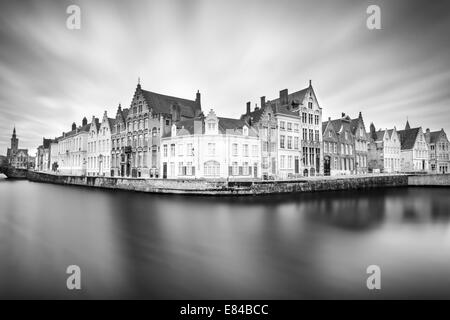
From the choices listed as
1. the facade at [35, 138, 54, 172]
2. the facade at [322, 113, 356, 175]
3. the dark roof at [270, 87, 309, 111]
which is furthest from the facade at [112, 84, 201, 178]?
the facade at [35, 138, 54, 172]

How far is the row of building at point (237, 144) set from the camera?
28.4 metres

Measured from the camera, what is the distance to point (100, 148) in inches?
1741

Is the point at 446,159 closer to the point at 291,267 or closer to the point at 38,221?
the point at 291,267

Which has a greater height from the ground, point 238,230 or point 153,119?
point 153,119

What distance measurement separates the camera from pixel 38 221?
14.5 metres

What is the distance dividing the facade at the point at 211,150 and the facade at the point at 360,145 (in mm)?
23888

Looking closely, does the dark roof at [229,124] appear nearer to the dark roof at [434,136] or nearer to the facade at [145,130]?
the facade at [145,130]

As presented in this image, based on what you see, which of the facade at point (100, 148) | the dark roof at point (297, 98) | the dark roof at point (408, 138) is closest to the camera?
the dark roof at point (297, 98)

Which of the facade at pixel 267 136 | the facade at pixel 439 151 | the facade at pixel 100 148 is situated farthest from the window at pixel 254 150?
the facade at pixel 439 151

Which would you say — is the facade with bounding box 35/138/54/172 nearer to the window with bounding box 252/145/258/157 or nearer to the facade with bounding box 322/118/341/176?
the window with bounding box 252/145/258/157

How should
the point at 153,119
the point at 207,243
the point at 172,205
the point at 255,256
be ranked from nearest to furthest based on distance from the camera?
1. the point at 255,256
2. the point at 207,243
3. the point at 172,205
4. the point at 153,119
